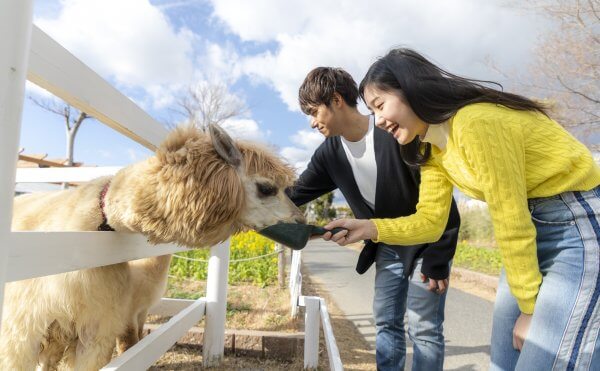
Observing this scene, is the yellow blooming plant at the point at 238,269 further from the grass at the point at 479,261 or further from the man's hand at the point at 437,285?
the grass at the point at 479,261

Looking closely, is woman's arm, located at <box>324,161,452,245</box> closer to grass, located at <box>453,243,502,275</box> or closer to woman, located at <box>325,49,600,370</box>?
woman, located at <box>325,49,600,370</box>

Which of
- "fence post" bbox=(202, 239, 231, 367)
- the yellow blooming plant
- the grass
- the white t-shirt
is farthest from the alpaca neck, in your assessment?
the grass

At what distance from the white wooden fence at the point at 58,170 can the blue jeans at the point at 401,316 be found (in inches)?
16.4

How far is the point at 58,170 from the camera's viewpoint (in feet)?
10.6

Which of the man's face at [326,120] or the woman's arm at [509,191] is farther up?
the man's face at [326,120]

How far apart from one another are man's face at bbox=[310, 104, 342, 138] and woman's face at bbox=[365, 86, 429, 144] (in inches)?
34.9

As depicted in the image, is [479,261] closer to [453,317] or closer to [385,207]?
[453,317]

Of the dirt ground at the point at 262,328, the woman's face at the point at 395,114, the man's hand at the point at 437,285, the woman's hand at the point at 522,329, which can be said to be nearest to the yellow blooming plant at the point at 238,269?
the dirt ground at the point at 262,328

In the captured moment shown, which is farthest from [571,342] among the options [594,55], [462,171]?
[594,55]

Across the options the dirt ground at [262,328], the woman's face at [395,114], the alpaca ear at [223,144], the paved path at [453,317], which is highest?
the woman's face at [395,114]

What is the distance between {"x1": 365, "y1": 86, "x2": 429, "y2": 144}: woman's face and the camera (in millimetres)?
1849

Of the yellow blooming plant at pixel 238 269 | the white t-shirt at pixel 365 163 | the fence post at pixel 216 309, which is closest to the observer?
the white t-shirt at pixel 365 163

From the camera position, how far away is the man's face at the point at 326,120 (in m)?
2.87

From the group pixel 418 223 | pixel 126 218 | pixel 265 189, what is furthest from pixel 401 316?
pixel 126 218
